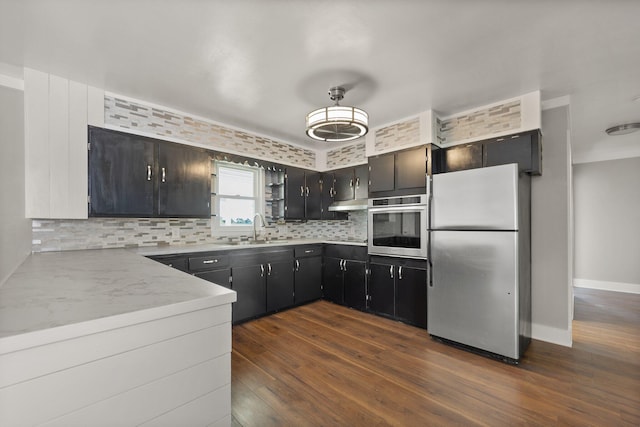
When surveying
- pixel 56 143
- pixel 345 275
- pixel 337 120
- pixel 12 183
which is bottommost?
pixel 345 275

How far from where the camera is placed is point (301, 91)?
2781 mm

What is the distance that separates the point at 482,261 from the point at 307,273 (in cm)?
234

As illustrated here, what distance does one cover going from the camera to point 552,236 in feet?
9.46

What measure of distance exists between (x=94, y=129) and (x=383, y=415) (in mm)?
3477

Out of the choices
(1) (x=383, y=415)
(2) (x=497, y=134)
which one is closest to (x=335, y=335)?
(1) (x=383, y=415)

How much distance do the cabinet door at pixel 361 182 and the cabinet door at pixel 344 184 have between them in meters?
0.08

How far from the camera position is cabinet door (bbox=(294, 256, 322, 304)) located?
396cm

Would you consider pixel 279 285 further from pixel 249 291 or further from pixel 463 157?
pixel 463 157

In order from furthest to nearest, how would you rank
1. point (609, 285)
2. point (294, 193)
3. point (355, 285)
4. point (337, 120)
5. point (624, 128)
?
point (609, 285) → point (294, 193) → point (355, 285) → point (624, 128) → point (337, 120)

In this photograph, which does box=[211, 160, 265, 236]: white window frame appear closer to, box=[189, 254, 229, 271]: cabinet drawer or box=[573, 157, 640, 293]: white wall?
box=[189, 254, 229, 271]: cabinet drawer

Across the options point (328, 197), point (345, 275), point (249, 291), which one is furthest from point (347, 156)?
point (249, 291)

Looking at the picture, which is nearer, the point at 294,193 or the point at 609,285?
the point at 294,193

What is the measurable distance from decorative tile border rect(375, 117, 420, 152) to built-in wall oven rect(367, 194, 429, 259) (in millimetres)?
703

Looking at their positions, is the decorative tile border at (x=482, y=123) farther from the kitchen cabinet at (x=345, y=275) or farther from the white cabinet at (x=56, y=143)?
the white cabinet at (x=56, y=143)
